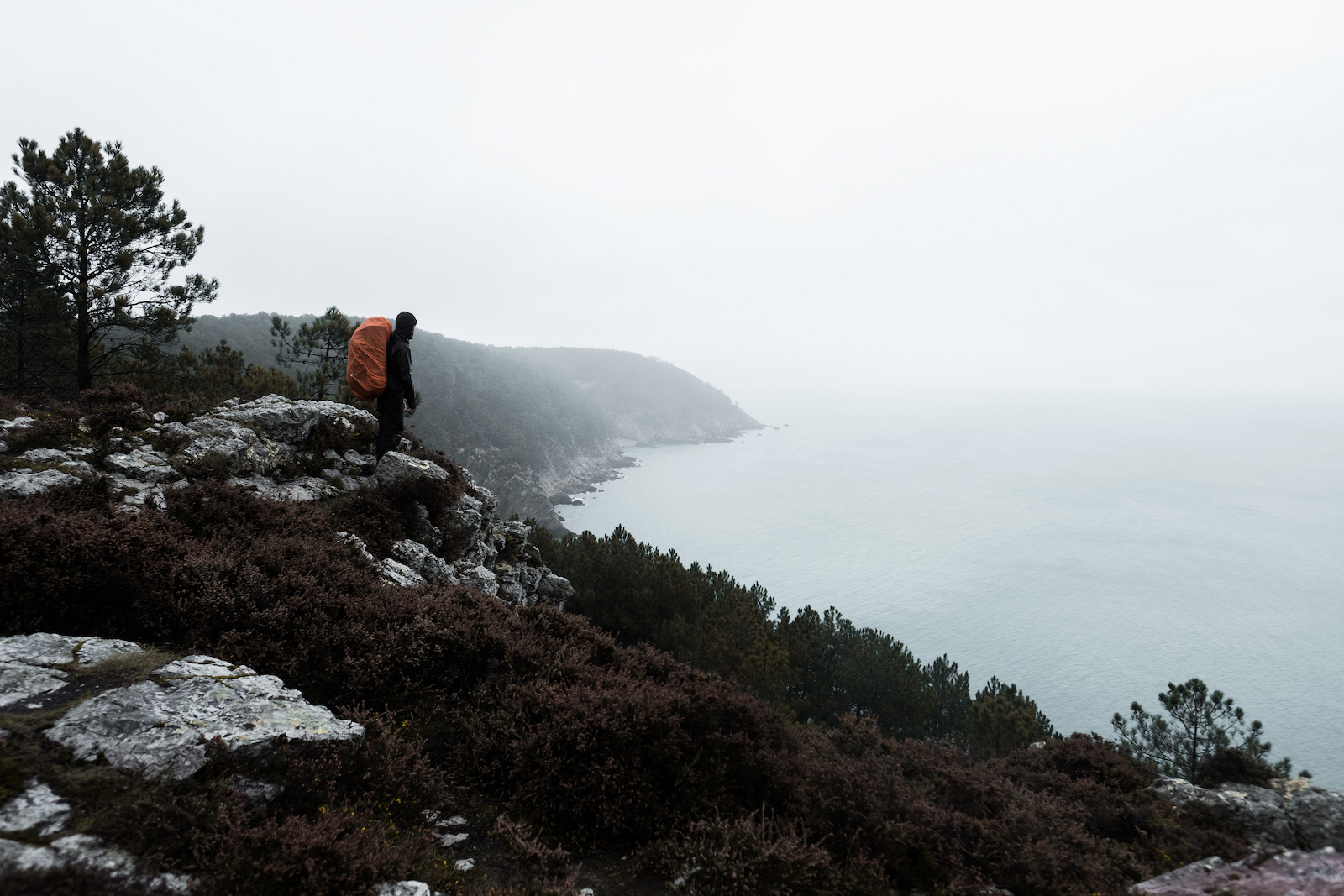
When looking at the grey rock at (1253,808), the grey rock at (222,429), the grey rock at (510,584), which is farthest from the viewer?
the grey rock at (510,584)

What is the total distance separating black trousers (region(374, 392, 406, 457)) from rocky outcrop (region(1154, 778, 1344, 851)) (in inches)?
612

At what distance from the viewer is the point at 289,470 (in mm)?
12109

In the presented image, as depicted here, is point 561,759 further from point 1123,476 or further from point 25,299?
point 1123,476

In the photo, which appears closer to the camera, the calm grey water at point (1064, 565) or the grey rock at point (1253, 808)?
the grey rock at point (1253, 808)

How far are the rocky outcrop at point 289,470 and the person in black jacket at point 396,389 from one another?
497mm

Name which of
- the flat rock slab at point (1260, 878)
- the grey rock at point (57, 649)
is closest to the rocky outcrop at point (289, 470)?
the grey rock at point (57, 649)

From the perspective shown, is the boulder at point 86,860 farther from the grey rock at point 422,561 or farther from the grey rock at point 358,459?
the grey rock at point 358,459

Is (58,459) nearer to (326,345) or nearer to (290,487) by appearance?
(290,487)

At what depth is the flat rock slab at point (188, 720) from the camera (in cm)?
384

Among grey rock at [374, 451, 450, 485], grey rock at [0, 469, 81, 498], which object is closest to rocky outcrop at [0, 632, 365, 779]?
grey rock at [0, 469, 81, 498]

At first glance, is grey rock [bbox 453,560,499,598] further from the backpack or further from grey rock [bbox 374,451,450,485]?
the backpack

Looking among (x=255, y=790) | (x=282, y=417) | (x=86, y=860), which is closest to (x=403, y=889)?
(x=255, y=790)

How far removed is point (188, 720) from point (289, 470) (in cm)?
918

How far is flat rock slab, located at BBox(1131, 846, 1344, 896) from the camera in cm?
543
